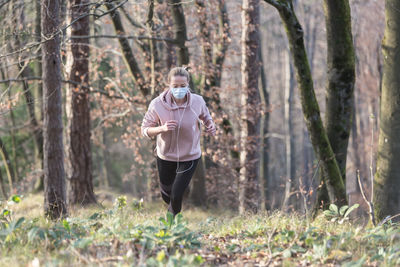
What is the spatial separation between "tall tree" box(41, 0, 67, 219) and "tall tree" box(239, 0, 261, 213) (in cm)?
581

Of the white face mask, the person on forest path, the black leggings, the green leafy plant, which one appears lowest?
the green leafy plant

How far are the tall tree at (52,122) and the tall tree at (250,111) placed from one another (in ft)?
19.1

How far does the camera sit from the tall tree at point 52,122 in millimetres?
6797

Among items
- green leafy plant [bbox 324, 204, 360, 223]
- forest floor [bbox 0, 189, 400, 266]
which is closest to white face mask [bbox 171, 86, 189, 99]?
forest floor [bbox 0, 189, 400, 266]

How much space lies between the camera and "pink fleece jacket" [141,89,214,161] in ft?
17.4

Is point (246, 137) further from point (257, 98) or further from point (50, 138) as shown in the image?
point (50, 138)

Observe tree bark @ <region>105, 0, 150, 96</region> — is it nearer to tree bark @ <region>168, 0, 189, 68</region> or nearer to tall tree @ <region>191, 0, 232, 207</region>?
tall tree @ <region>191, 0, 232, 207</region>

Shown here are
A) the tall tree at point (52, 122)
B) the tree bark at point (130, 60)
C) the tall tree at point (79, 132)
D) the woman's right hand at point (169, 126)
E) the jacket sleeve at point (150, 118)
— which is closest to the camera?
the woman's right hand at point (169, 126)

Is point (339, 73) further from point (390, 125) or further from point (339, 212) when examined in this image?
point (339, 212)

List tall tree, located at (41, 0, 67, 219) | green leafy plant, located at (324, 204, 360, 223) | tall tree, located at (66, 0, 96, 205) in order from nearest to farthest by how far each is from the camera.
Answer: green leafy plant, located at (324, 204, 360, 223) < tall tree, located at (41, 0, 67, 219) < tall tree, located at (66, 0, 96, 205)

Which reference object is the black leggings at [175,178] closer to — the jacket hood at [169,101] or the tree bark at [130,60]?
the jacket hood at [169,101]

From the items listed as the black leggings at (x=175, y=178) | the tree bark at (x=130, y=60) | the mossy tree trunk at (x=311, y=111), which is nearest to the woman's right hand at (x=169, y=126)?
the black leggings at (x=175, y=178)

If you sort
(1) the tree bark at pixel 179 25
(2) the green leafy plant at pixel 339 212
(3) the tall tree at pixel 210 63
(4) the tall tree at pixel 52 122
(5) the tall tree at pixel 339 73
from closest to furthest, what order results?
(2) the green leafy plant at pixel 339 212 < (4) the tall tree at pixel 52 122 < (5) the tall tree at pixel 339 73 < (1) the tree bark at pixel 179 25 < (3) the tall tree at pixel 210 63

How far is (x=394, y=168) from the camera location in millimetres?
7012
